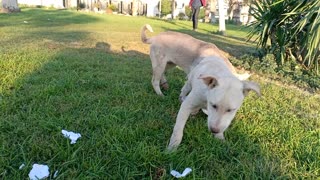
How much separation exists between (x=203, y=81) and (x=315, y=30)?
3.91 meters

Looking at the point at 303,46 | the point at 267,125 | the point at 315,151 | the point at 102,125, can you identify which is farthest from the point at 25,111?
the point at 303,46

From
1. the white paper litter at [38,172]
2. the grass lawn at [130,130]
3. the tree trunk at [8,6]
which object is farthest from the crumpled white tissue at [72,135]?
the tree trunk at [8,6]

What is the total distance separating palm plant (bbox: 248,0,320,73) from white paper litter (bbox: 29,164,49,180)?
17.3 ft

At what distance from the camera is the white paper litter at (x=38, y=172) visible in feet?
7.09

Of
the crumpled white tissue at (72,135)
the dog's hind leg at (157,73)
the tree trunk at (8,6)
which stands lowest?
the crumpled white tissue at (72,135)

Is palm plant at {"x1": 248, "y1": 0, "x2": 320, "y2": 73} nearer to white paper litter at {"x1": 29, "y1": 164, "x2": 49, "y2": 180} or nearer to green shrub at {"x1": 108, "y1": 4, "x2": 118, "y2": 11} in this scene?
white paper litter at {"x1": 29, "y1": 164, "x2": 49, "y2": 180}

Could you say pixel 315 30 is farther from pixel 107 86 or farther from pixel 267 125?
pixel 107 86

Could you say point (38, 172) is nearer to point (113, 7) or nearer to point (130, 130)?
point (130, 130)

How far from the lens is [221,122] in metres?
2.59

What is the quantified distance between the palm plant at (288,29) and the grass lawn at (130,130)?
62.9 inches

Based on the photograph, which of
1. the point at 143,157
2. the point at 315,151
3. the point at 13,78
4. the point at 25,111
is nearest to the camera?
the point at 143,157

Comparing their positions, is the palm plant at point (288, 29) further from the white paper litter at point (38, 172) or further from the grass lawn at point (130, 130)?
the white paper litter at point (38, 172)

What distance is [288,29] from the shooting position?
6.84m

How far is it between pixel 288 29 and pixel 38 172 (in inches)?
247
